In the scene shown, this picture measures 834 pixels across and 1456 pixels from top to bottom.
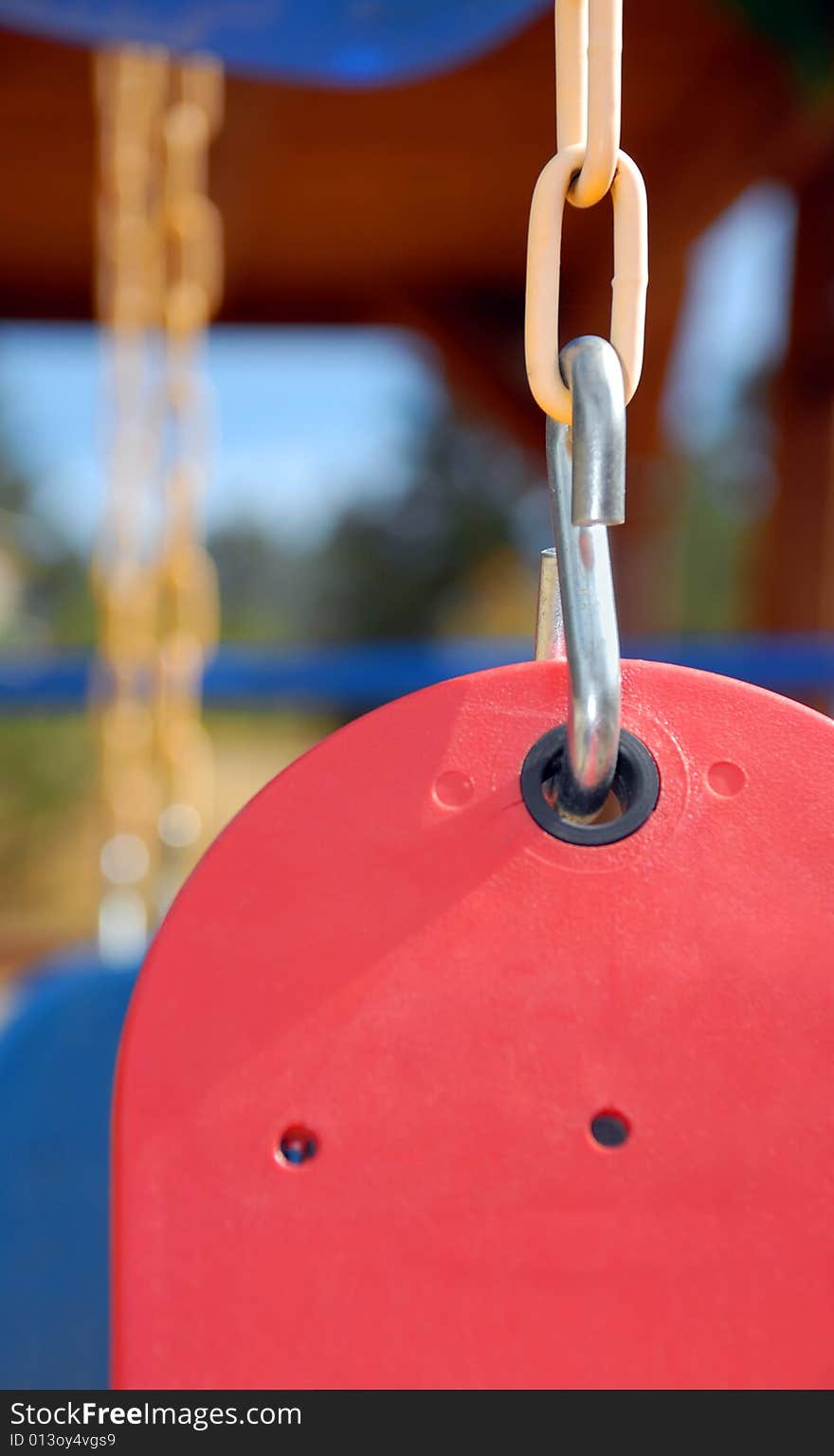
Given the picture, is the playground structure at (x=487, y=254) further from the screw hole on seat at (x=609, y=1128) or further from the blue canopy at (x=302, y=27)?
the screw hole on seat at (x=609, y=1128)

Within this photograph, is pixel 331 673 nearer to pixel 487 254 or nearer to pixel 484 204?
pixel 484 204

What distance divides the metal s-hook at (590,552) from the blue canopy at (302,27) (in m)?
0.61

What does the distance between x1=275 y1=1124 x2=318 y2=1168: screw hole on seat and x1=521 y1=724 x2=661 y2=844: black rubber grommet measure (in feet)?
0.29

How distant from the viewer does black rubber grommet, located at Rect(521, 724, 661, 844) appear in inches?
12.1

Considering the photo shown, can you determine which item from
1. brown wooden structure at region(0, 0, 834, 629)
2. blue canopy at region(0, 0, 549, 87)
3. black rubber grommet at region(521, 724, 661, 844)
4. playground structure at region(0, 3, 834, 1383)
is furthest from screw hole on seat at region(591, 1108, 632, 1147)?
brown wooden structure at region(0, 0, 834, 629)

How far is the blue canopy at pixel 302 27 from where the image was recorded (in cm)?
77

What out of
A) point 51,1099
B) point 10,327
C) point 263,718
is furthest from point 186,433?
point 263,718

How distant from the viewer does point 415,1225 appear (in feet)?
0.98

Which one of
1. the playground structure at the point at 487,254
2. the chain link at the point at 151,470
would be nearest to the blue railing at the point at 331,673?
the playground structure at the point at 487,254

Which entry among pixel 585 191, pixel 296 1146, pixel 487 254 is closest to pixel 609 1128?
pixel 296 1146

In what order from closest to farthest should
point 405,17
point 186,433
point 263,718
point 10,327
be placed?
point 405,17, point 186,433, point 10,327, point 263,718

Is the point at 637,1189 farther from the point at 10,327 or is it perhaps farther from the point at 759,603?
the point at 10,327
